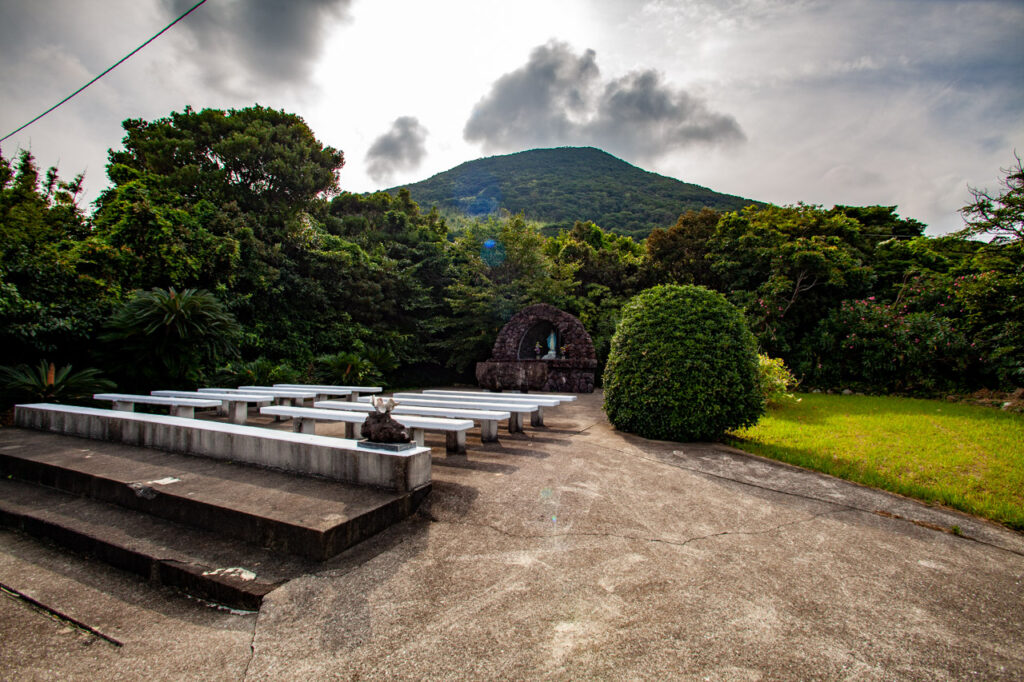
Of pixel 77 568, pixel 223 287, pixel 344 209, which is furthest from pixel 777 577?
pixel 344 209

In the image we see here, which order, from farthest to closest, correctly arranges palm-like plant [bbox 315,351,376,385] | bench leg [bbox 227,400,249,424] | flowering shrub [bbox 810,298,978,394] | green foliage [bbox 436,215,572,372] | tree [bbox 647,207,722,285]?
1. tree [bbox 647,207,722,285]
2. green foliage [bbox 436,215,572,372]
3. flowering shrub [bbox 810,298,978,394]
4. palm-like plant [bbox 315,351,376,385]
5. bench leg [bbox 227,400,249,424]

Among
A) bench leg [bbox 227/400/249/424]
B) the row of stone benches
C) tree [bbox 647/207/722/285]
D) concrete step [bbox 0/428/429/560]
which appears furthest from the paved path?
tree [bbox 647/207/722/285]

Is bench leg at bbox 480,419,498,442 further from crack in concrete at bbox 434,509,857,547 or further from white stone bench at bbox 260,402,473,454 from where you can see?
crack in concrete at bbox 434,509,857,547

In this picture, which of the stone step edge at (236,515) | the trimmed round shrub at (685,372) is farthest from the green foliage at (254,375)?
the trimmed round shrub at (685,372)

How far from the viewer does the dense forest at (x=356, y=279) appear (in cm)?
625

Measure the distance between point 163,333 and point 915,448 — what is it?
9.81 m

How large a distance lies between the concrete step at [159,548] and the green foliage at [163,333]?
3.63 m

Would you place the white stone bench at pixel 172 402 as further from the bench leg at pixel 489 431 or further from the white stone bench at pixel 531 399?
the bench leg at pixel 489 431

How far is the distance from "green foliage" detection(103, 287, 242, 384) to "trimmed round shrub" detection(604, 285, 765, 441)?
5.93 metres

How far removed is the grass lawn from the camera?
3.63m

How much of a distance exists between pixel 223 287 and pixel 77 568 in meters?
8.10

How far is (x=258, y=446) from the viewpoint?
3.26 meters

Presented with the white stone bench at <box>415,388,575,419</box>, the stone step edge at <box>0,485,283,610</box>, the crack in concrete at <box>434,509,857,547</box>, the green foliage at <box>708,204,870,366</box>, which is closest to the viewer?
the stone step edge at <box>0,485,283,610</box>

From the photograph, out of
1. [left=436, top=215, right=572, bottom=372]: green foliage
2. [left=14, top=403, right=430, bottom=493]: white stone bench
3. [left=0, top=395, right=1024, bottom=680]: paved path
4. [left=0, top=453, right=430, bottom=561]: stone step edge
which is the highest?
[left=436, top=215, right=572, bottom=372]: green foliage
